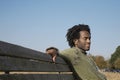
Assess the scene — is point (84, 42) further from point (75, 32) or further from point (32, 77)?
point (32, 77)

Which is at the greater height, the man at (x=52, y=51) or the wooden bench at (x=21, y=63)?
the man at (x=52, y=51)

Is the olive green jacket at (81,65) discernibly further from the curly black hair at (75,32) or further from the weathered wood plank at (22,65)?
the weathered wood plank at (22,65)

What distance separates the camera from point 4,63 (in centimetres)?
258

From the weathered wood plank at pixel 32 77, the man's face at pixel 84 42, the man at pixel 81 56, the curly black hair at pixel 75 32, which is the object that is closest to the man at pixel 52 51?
the weathered wood plank at pixel 32 77

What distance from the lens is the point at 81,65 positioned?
492cm

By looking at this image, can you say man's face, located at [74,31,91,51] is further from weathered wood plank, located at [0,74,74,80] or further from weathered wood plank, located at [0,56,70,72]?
weathered wood plank, located at [0,56,70,72]

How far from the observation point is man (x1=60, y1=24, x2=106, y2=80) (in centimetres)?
489

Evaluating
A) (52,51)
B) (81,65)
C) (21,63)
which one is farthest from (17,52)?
(81,65)

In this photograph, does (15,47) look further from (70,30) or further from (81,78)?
(70,30)

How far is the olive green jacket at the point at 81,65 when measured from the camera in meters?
4.86

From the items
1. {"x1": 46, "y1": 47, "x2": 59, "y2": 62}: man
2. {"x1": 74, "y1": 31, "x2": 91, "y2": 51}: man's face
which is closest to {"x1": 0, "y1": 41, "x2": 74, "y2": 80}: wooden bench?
{"x1": 46, "y1": 47, "x2": 59, "y2": 62}: man

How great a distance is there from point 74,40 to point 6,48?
282 centimetres

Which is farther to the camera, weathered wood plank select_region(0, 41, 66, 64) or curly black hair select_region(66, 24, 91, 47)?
curly black hair select_region(66, 24, 91, 47)

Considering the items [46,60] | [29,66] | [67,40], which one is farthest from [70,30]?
[29,66]
